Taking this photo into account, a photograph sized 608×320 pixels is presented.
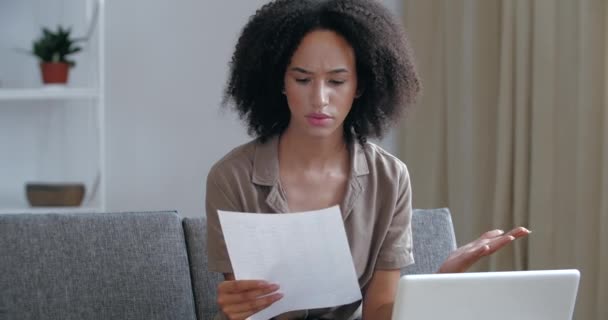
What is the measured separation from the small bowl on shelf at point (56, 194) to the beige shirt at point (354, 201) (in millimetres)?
1655

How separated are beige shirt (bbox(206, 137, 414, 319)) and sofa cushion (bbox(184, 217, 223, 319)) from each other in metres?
0.30

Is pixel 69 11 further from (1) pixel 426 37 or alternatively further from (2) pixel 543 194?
(2) pixel 543 194

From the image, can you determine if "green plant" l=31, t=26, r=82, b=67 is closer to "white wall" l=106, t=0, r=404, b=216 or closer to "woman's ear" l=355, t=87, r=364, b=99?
"white wall" l=106, t=0, r=404, b=216

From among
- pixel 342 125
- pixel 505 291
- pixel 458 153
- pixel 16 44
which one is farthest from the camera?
pixel 16 44

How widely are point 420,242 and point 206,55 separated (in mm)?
1804

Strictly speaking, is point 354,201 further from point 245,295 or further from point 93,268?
point 93,268

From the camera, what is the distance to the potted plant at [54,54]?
3331mm

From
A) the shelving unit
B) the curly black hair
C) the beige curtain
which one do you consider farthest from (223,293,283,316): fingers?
the shelving unit

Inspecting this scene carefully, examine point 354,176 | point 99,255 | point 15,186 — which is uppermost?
point 354,176

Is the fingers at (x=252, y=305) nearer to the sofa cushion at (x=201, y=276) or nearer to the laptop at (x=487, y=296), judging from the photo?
the laptop at (x=487, y=296)

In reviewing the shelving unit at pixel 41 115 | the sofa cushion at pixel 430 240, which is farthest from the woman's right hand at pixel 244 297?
the shelving unit at pixel 41 115

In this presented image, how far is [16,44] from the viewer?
3.62 meters

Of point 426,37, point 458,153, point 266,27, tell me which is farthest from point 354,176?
point 426,37

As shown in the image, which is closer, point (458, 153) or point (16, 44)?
point (458, 153)
